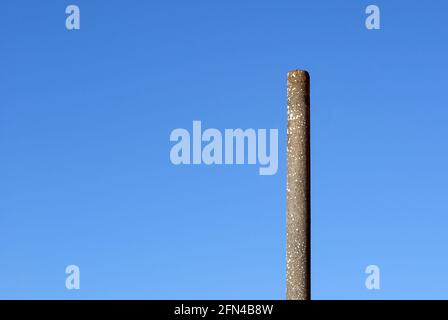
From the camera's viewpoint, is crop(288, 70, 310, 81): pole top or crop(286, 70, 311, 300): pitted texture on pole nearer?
crop(286, 70, 311, 300): pitted texture on pole

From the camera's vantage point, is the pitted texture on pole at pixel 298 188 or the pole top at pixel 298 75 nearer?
the pitted texture on pole at pixel 298 188

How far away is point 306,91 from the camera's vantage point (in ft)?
64.1

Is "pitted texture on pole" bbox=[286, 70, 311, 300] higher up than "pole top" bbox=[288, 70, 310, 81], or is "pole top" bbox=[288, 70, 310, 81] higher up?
"pole top" bbox=[288, 70, 310, 81]

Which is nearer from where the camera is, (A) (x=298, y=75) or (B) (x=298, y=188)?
(B) (x=298, y=188)

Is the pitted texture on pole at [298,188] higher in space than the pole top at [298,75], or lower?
lower

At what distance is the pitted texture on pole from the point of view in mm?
18922

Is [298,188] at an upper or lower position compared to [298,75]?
lower

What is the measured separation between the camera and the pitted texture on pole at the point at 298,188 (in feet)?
62.1

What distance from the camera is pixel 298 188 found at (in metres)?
19.3
